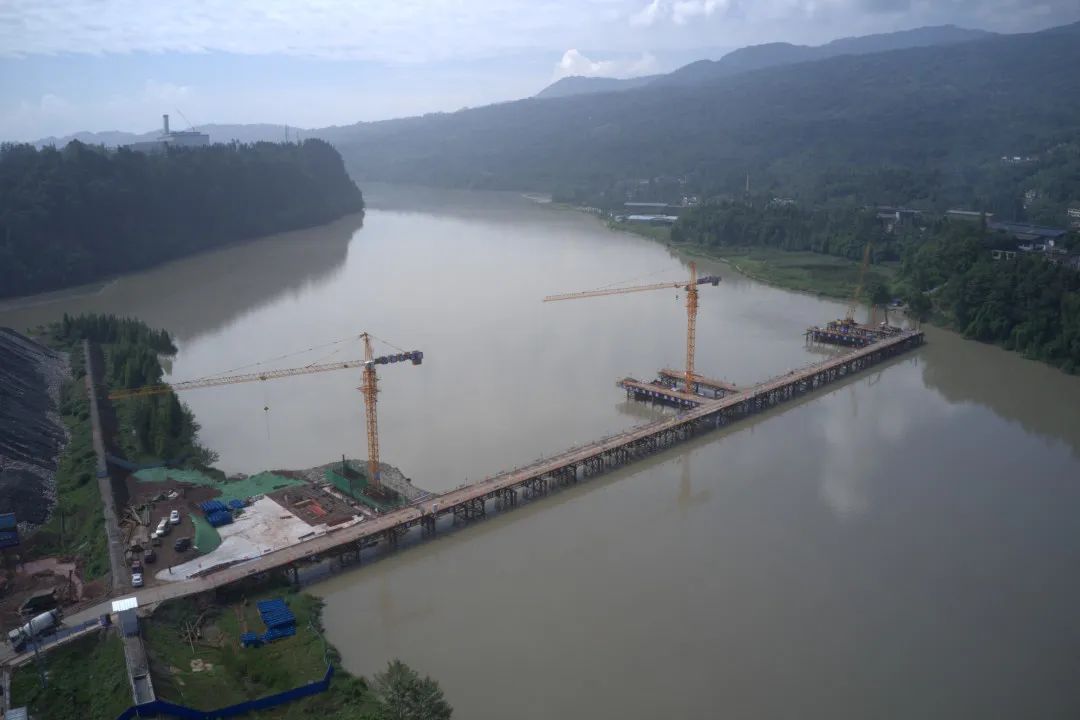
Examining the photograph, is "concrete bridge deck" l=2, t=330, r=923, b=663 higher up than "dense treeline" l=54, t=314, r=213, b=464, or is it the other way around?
"dense treeline" l=54, t=314, r=213, b=464

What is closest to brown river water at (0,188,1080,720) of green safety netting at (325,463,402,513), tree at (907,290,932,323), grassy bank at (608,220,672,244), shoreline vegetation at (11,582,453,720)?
shoreline vegetation at (11,582,453,720)

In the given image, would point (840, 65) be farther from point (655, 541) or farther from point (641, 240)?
point (655, 541)

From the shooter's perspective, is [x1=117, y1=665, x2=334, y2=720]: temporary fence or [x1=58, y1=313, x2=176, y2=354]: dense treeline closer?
[x1=117, y1=665, x2=334, y2=720]: temporary fence

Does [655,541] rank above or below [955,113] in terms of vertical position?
below

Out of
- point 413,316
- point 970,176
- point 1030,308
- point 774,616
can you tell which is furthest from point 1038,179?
point 774,616

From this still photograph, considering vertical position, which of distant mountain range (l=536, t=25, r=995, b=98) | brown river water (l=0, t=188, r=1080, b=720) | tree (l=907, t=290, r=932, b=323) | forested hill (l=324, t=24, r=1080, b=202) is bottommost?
brown river water (l=0, t=188, r=1080, b=720)

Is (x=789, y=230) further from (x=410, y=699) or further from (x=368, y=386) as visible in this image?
(x=410, y=699)

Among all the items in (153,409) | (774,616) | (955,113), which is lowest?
(774,616)

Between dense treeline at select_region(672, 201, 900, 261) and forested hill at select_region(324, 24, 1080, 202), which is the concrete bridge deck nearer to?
dense treeline at select_region(672, 201, 900, 261)
